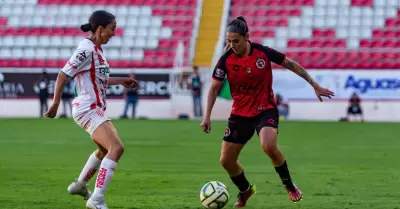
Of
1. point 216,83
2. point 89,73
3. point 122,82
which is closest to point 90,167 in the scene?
point 122,82

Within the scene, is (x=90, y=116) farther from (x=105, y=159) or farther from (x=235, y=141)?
(x=235, y=141)

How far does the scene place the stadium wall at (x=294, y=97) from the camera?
32844 millimetres

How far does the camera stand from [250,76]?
367 inches

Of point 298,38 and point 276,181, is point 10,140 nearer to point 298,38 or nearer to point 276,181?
point 276,181

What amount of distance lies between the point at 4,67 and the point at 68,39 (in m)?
3.15

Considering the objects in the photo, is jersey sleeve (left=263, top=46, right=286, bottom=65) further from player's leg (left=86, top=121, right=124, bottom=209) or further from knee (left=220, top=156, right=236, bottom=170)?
player's leg (left=86, top=121, right=124, bottom=209)

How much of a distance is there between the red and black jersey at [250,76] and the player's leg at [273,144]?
0.39 ft

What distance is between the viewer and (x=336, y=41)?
35750 mm

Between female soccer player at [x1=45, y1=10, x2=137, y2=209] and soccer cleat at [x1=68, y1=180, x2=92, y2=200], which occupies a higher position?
female soccer player at [x1=45, y1=10, x2=137, y2=209]

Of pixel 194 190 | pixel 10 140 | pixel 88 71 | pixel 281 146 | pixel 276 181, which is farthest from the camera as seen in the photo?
pixel 10 140

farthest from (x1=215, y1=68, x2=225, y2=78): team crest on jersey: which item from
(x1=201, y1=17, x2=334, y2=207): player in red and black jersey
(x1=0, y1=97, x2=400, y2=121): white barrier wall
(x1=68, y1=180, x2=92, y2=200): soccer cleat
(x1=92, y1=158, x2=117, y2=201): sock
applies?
(x1=0, y1=97, x2=400, y2=121): white barrier wall

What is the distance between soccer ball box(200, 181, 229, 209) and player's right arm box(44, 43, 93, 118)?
1782mm

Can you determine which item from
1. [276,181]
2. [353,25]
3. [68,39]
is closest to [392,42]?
[353,25]

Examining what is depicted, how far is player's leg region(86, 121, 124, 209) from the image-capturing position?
861cm
